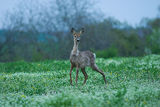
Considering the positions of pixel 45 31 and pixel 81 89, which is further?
pixel 45 31

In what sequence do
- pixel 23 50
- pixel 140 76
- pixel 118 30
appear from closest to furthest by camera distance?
pixel 140 76
pixel 23 50
pixel 118 30

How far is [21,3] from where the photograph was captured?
3266cm

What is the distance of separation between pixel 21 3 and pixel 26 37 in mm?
3925

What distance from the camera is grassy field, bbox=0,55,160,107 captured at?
7278 mm

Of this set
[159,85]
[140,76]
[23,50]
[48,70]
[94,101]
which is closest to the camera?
[94,101]

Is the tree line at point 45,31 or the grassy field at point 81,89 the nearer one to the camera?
the grassy field at point 81,89

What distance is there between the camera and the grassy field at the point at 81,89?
7278 millimetres

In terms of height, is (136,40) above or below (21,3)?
below

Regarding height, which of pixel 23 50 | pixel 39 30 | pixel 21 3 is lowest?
pixel 23 50

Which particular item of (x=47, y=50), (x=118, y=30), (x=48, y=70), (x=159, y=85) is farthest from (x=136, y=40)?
(x=159, y=85)

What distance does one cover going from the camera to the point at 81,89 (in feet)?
30.7

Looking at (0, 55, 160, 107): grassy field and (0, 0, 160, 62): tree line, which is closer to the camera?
(0, 55, 160, 107): grassy field

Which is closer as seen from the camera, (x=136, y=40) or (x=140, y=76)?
(x=140, y=76)

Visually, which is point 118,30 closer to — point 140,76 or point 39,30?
point 39,30
